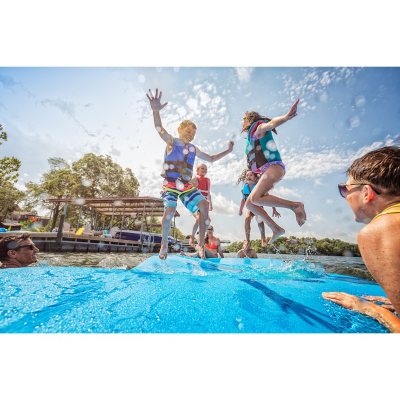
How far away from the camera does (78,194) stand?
2334cm

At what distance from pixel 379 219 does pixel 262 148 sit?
6.94 ft

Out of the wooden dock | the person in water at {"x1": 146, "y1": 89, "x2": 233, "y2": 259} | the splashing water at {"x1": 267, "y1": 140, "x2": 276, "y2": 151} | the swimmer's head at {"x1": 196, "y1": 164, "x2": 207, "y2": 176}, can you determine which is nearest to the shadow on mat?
the splashing water at {"x1": 267, "y1": 140, "x2": 276, "y2": 151}

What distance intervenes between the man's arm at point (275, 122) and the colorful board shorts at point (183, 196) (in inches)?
59.8

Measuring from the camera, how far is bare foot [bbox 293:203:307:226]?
122 inches

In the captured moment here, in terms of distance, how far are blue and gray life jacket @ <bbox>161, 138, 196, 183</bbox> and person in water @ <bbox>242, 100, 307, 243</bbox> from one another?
1174 mm

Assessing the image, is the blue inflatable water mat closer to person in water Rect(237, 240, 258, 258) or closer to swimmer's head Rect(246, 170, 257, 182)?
swimmer's head Rect(246, 170, 257, 182)

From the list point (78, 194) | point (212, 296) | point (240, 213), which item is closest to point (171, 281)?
point (212, 296)

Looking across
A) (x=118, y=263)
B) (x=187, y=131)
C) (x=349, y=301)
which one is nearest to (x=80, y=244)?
(x=118, y=263)

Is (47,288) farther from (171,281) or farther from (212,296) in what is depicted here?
(212,296)

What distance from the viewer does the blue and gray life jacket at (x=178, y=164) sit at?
3928 millimetres

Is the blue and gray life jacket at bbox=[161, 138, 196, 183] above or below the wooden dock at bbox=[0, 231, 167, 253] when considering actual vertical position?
above

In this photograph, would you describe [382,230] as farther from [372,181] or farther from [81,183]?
[81,183]

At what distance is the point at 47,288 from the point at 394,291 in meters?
2.64

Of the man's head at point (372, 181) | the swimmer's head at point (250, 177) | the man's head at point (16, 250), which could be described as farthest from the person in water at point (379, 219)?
the man's head at point (16, 250)
